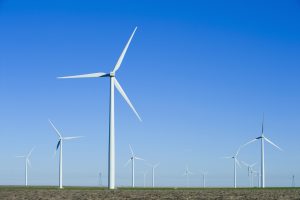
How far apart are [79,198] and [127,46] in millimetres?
23801

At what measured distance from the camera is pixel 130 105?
206 feet

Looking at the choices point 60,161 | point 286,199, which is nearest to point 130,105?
point 286,199

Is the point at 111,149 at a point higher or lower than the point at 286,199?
higher

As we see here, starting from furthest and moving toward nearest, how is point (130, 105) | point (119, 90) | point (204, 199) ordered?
1. point (119, 90)
2. point (130, 105)
3. point (204, 199)

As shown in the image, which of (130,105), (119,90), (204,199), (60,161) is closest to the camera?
(204,199)

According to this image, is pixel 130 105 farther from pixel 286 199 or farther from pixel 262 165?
pixel 262 165

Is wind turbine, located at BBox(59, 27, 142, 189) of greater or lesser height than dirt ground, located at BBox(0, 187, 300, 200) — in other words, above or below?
above

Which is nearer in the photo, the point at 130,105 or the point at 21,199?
the point at 21,199

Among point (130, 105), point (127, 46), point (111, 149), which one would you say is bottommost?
point (111, 149)

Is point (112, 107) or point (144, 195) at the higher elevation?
point (112, 107)

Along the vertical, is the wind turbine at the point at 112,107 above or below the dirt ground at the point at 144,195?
above

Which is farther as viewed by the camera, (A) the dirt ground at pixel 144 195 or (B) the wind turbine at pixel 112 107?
(B) the wind turbine at pixel 112 107

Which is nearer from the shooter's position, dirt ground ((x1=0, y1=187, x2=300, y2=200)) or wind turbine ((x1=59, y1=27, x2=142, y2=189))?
dirt ground ((x1=0, y1=187, x2=300, y2=200))

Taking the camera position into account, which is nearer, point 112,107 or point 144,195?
point 144,195
